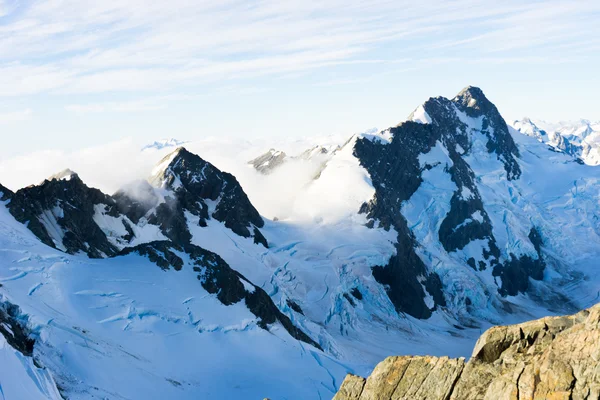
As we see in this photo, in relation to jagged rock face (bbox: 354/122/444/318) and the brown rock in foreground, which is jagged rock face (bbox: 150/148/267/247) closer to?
jagged rock face (bbox: 354/122/444/318)

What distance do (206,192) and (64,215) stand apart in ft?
160

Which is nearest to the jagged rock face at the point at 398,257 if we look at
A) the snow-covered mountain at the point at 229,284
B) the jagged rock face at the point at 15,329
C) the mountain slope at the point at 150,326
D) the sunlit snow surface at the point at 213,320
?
the snow-covered mountain at the point at 229,284

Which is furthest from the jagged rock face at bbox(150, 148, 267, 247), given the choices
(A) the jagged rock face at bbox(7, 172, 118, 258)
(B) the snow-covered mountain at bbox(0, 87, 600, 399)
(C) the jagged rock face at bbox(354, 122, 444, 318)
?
(C) the jagged rock face at bbox(354, 122, 444, 318)

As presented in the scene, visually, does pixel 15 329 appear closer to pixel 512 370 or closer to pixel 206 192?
pixel 512 370

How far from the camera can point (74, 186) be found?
12144cm

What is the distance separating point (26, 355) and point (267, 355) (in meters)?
38.0

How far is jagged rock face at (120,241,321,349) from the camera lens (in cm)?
9869

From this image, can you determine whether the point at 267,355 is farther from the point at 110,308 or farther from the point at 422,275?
the point at 422,275

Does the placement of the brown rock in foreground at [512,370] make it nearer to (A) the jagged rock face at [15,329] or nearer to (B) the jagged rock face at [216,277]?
(A) the jagged rock face at [15,329]

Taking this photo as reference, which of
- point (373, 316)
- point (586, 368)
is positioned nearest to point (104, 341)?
point (586, 368)

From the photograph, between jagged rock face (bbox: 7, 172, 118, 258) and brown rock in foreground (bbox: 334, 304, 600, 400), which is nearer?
brown rock in foreground (bbox: 334, 304, 600, 400)

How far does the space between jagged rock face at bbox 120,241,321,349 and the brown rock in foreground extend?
69.6 metres

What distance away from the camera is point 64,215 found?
114 m

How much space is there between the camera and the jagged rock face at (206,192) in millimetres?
150375
